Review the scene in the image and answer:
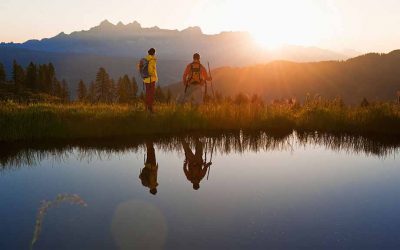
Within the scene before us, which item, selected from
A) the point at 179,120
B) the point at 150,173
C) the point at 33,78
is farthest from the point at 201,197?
the point at 33,78

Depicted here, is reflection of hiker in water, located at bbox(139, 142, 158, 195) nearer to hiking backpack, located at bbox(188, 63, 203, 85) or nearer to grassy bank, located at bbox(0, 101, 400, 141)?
grassy bank, located at bbox(0, 101, 400, 141)

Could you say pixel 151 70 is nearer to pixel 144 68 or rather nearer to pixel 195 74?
pixel 144 68

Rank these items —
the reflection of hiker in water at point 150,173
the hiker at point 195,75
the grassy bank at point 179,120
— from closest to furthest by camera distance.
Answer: the reflection of hiker in water at point 150,173
the grassy bank at point 179,120
the hiker at point 195,75

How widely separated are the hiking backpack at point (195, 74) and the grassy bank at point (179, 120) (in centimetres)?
116

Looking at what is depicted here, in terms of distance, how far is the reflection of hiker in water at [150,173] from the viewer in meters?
9.09

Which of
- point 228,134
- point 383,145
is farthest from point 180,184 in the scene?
point 383,145

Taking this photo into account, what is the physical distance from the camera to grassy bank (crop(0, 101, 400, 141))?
14.8 m

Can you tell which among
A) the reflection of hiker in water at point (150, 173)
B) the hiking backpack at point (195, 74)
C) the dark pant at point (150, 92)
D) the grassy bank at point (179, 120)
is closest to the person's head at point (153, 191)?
the reflection of hiker in water at point (150, 173)

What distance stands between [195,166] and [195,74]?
299 inches

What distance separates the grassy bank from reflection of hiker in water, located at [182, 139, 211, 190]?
311cm

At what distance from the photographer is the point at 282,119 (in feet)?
57.7

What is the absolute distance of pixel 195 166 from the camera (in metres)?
10.9

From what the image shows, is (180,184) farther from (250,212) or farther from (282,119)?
(282,119)

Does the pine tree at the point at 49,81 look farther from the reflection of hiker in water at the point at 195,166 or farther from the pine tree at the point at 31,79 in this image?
the reflection of hiker in water at the point at 195,166
